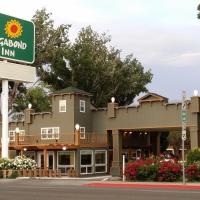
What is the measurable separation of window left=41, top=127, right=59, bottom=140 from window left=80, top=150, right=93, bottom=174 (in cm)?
364

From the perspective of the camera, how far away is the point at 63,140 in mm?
48406

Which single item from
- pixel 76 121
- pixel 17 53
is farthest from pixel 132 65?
pixel 17 53

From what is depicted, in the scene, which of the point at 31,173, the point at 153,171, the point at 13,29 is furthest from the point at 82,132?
the point at 153,171

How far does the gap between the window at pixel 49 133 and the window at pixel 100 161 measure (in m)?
4.13

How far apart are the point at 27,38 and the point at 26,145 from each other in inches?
388

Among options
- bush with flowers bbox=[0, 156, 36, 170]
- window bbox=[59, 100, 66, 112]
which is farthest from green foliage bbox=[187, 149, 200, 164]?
window bbox=[59, 100, 66, 112]

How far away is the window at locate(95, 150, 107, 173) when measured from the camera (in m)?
48.6

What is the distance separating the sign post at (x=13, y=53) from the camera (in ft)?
141

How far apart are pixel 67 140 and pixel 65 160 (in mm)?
1761

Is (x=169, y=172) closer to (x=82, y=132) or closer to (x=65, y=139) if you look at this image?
(x=65, y=139)

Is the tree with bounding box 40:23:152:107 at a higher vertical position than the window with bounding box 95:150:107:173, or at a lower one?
higher

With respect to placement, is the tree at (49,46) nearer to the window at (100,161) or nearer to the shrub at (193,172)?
the window at (100,161)

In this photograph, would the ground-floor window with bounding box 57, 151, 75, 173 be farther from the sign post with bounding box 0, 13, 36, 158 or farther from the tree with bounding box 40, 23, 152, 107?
the tree with bounding box 40, 23, 152, 107

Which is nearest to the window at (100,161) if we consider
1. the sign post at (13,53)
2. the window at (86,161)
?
the window at (86,161)
